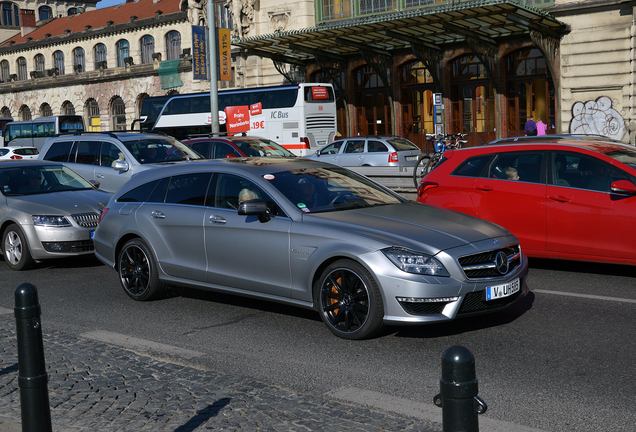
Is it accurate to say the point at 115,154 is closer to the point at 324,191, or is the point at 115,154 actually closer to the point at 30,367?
the point at 324,191

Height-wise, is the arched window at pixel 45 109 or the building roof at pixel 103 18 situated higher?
the building roof at pixel 103 18

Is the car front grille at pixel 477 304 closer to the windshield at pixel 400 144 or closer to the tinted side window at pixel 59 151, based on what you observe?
the tinted side window at pixel 59 151

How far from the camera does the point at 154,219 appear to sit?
7535mm

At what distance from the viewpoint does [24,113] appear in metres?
61.7

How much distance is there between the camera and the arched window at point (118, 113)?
52969 millimetres

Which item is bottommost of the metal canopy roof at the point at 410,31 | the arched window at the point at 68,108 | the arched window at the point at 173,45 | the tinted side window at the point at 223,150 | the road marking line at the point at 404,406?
the road marking line at the point at 404,406

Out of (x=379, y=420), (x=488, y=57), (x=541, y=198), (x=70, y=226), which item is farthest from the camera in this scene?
(x=488, y=57)

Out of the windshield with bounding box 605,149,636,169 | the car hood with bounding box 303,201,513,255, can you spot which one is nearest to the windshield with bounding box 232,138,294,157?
the windshield with bounding box 605,149,636,169

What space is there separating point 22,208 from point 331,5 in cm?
2682

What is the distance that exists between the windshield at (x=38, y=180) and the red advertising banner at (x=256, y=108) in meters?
19.1

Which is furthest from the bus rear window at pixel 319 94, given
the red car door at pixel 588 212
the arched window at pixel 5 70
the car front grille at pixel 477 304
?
the arched window at pixel 5 70

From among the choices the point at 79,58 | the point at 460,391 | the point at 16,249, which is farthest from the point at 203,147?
the point at 79,58

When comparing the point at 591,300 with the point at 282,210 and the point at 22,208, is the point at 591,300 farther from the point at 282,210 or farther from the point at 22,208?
the point at 22,208

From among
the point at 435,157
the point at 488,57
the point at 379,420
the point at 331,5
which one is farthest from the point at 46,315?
the point at 331,5
